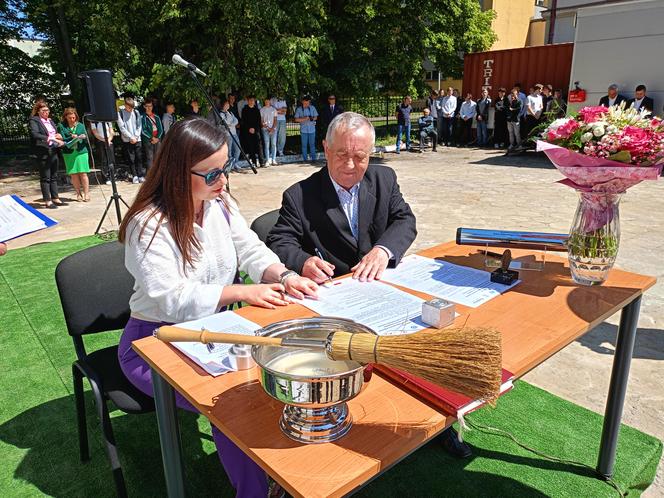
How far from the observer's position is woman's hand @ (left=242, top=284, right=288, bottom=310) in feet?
5.90

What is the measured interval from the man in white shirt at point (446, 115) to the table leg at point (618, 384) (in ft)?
51.3

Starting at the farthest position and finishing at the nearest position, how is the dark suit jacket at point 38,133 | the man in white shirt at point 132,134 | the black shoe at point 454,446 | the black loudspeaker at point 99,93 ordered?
1. the man in white shirt at point 132,134
2. the dark suit jacket at point 38,133
3. the black loudspeaker at point 99,93
4. the black shoe at point 454,446

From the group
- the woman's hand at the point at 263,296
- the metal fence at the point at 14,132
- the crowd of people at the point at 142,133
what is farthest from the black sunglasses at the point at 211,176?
the metal fence at the point at 14,132

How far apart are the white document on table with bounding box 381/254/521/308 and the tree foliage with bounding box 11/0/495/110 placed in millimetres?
11133

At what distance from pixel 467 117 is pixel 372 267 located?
15645mm

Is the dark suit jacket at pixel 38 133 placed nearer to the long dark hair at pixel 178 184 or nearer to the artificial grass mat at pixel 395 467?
the artificial grass mat at pixel 395 467

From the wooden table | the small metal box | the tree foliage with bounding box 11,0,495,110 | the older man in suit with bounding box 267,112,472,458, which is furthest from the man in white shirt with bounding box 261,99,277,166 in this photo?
the small metal box

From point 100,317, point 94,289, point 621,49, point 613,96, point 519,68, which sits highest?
point 621,49

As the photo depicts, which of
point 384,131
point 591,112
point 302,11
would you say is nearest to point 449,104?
point 384,131

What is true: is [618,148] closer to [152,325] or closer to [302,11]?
[152,325]

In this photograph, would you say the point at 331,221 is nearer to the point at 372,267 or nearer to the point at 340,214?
the point at 340,214

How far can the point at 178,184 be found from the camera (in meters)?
1.90

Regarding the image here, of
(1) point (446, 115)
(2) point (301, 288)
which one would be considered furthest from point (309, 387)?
(1) point (446, 115)

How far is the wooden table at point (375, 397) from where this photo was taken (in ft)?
3.38
